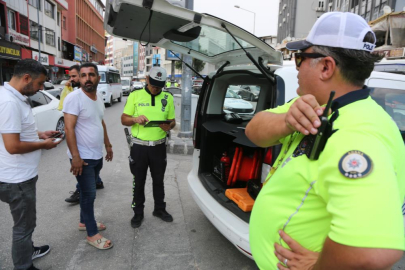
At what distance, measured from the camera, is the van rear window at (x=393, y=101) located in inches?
107

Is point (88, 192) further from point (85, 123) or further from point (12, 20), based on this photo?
point (12, 20)

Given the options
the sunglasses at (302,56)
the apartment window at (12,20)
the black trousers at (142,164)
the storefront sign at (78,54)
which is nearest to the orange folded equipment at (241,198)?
the black trousers at (142,164)

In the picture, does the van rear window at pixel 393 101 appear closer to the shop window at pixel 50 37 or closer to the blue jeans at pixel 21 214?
the blue jeans at pixel 21 214

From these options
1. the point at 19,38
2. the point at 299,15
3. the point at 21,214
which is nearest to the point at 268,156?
the point at 21,214

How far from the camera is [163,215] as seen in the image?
3.64 meters

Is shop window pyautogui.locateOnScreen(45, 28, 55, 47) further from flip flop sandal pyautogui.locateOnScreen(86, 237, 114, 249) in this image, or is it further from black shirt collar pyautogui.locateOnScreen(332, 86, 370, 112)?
black shirt collar pyautogui.locateOnScreen(332, 86, 370, 112)

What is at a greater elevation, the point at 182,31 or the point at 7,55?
the point at 7,55

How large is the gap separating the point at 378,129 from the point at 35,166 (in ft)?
8.43

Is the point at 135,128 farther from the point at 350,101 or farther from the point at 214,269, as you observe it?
the point at 350,101

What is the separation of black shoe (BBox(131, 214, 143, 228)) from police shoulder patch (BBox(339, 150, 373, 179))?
3.07m

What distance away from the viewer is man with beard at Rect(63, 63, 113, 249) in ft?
9.25

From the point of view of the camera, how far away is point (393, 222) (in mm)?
729

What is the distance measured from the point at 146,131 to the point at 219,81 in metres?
1.09

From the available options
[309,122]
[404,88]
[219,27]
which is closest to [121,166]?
[219,27]
